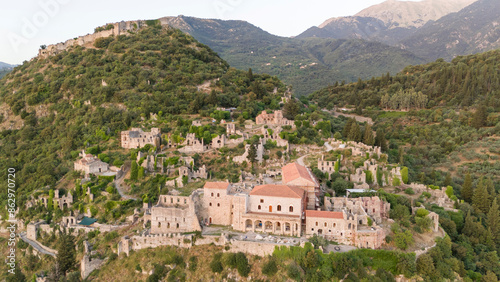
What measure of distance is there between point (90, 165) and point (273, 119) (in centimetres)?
2532

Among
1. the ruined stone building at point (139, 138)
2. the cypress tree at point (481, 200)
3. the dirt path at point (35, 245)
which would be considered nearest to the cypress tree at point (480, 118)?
the cypress tree at point (481, 200)

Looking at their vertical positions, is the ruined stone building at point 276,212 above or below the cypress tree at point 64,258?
above

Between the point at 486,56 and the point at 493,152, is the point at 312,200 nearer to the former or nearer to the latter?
the point at 493,152

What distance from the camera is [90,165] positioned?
134 ft

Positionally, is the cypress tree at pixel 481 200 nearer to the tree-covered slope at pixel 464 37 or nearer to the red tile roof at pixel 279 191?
the red tile roof at pixel 279 191

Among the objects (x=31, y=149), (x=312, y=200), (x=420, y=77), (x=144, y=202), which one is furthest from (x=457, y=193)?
(x=31, y=149)

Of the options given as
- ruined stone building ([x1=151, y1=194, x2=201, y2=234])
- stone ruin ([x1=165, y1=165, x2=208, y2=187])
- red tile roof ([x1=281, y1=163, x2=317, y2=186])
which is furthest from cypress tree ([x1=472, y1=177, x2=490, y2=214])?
ruined stone building ([x1=151, y1=194, x2=201, y2=234])

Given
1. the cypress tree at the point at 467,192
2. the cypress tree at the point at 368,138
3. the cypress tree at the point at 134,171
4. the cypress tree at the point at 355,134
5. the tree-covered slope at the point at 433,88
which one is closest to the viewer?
the cypress tree at the point at 134,171

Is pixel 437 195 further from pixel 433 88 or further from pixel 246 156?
pixel 433 88

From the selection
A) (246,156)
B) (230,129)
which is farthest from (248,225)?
(230,129)

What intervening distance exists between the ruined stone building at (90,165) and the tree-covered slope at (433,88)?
52422 millimetres

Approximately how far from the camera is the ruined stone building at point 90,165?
134 feet

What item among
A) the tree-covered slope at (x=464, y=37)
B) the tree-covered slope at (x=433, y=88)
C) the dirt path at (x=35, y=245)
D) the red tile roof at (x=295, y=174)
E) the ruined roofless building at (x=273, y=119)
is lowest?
the dirt path at (x=35, y=245)

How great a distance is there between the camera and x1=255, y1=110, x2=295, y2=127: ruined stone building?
49938 millimetres
